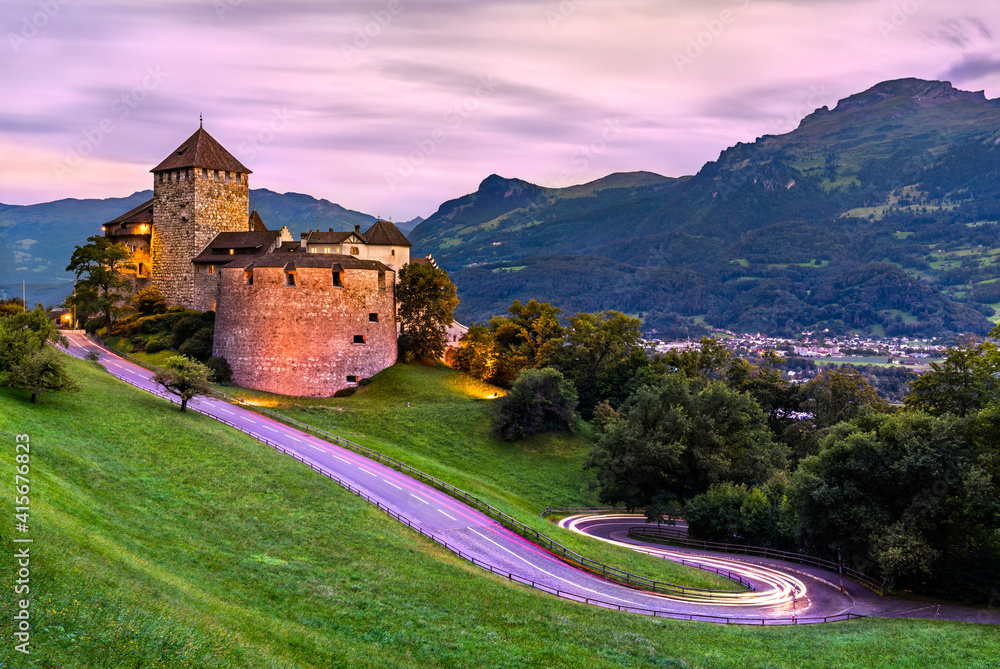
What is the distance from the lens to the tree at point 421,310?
82000 millimetres

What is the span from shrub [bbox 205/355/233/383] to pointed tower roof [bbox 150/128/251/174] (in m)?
27.7

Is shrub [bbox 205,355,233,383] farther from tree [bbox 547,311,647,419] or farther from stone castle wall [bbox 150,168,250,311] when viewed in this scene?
tree [bbox 547,311,647,419]

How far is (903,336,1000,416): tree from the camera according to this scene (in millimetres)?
46281

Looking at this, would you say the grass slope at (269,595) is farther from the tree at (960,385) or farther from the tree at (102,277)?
the tree at (102,277)

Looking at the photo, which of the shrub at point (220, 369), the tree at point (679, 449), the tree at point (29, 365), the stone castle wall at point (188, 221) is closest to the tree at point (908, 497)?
the tree at point (679, 449)

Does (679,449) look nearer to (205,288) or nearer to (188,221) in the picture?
(205,288)

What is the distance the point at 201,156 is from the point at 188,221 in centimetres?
759

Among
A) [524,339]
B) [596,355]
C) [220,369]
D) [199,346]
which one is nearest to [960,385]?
[596,355]

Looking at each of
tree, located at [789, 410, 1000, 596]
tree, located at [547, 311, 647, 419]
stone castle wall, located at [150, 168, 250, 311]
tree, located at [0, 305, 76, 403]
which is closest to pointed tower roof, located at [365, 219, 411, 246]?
stone castle wall, located at [150, 168, 250, 311]

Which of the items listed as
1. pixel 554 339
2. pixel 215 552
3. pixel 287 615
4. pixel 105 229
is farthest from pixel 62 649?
pixel 105 229

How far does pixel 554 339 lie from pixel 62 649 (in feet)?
243

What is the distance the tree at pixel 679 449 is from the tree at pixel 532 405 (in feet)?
42.9

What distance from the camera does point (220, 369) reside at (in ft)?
236

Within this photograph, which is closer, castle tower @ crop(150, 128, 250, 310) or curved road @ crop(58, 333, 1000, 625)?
curved road @ crop(58, 333, 1000, 625)
